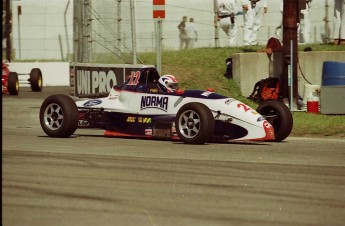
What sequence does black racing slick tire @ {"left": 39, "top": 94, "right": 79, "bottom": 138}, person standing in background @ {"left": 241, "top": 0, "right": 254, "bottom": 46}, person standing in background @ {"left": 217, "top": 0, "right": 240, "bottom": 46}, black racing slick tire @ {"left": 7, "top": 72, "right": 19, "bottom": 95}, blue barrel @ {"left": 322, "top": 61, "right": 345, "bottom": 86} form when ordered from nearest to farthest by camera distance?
1. black racing slick tire @ {"left": 39, "top": 94, "right": 79, "bottom": 138}
2. blue barrel @ {"left": 322, "top": 61, "right": 345, "bottom": 86}
3. person standing in background @ {"left": 217, "top": 0, "right": 240, "bottom": 46}
4. black racing slick tire @ {"left": 7, "top": 72, "right": 19, "bottom": 95}
5. person standing in background @ {"left": 241, "top": 0, "right": 254, "bottom": 46}

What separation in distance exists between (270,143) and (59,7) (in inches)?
1130

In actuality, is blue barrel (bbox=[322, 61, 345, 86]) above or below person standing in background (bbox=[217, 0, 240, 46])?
below

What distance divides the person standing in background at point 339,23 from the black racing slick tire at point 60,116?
1093 centimetres

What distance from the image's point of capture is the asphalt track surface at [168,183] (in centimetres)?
777

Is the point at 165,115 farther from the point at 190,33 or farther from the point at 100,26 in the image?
the point at 190,33

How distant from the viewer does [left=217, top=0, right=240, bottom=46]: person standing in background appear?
1120 inches

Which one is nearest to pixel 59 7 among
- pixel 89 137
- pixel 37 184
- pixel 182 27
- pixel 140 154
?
pixel 182 27

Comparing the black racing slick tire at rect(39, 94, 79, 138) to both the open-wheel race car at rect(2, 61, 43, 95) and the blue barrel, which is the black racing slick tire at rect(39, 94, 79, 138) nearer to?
the blue barrel

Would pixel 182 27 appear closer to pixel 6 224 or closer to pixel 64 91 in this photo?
pixel 64 91

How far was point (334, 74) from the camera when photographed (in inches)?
838

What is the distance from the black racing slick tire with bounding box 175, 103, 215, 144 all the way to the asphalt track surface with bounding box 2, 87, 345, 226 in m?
0.17

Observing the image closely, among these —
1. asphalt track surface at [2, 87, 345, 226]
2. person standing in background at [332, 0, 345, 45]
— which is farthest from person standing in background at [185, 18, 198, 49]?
asphalt track surface at [2, 87, 345, 226]

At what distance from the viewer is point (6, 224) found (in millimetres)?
7129

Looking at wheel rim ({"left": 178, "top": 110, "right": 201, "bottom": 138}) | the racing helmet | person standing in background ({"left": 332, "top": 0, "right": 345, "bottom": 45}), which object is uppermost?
person standing in background ({"left": 332, "top": 0, "right": 345, "bottom": 45})
